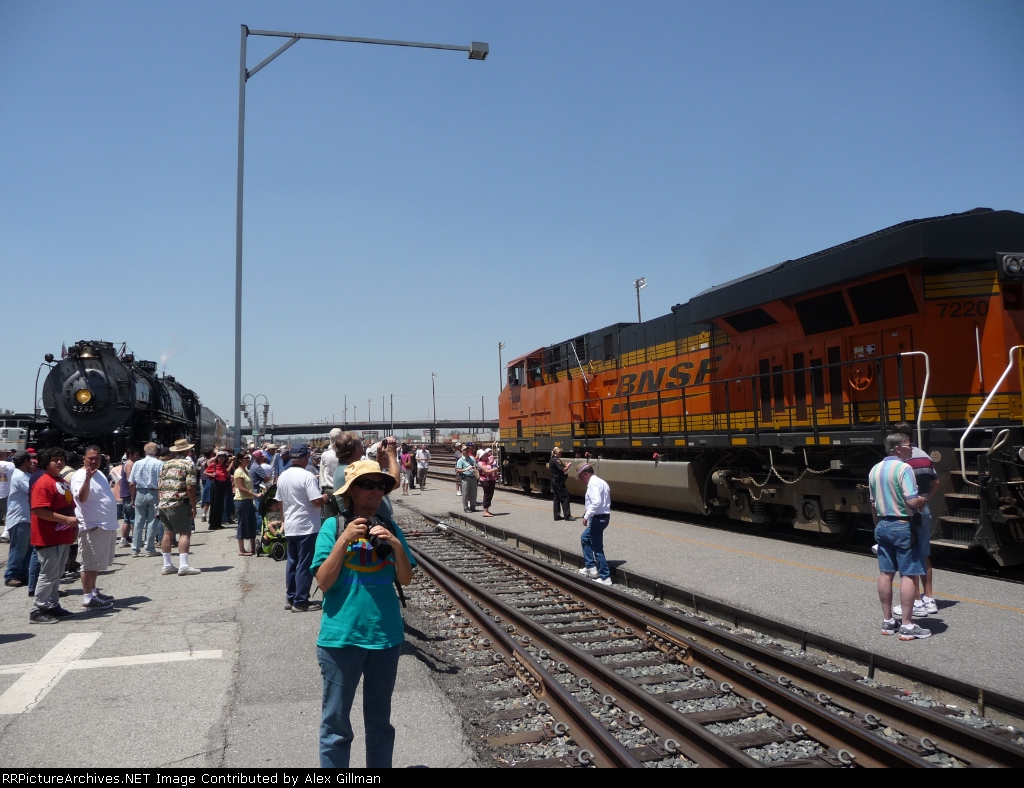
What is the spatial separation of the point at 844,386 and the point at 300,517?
804 centimetres

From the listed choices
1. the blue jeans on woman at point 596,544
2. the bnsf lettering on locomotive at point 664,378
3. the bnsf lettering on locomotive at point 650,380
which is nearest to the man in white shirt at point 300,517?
the blue jeans on woman at point 596,544

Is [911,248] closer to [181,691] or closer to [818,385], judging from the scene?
[818,385]

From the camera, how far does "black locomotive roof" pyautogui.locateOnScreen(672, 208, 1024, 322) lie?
9188 mm

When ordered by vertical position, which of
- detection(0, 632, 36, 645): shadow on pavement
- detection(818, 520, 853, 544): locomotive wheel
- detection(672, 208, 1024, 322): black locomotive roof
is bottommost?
detection(0, 632, 36, 645): shadow on pavement

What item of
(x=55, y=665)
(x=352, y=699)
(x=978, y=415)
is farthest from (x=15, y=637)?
(x=978, y=415)

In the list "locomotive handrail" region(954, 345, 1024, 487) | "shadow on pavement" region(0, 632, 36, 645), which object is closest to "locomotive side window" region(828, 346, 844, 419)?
"locomotive handrail" region(954, 345, 1024, 487)

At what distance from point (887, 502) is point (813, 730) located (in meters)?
2.69

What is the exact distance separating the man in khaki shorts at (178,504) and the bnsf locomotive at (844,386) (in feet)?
28.0

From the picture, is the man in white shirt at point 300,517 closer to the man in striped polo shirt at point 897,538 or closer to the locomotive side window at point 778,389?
the man in striped polo shirt at point 897,538

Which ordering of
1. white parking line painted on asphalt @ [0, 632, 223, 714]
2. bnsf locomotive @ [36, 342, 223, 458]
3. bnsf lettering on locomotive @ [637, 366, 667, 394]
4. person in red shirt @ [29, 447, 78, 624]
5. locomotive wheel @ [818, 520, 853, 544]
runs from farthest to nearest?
bnsf locomotive @ [36, 342, 223, 458] < bnsf lettering on locomotive @ [637, 366, 667, 394] < locomotive wheel @ [818, 520, 853, 544] < person in red shirt @ [29, 447, 78, 624] < white parking line painted on asphalt @ [0, 632, 223, 714]

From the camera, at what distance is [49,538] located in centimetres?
732

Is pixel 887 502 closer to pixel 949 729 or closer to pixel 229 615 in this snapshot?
pixel 949 729

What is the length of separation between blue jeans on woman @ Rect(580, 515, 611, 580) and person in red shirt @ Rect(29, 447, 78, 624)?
19.3ft

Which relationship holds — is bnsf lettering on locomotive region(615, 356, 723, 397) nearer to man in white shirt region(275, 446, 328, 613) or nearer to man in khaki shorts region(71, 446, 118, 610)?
man in white shirt region(275, 446, 328, 613)
